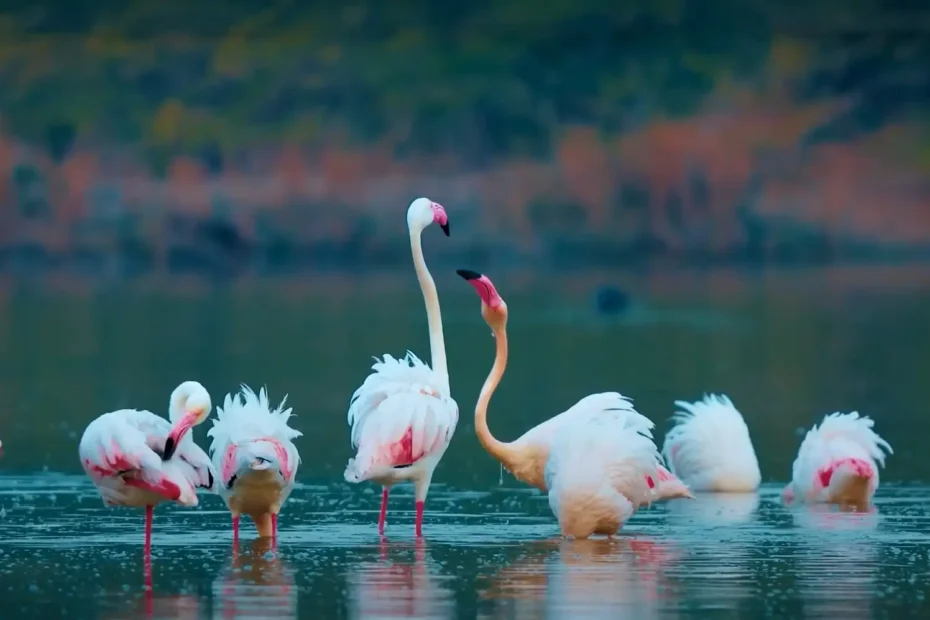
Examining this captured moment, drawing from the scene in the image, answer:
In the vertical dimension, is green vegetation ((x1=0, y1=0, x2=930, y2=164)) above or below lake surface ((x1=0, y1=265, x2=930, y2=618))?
above

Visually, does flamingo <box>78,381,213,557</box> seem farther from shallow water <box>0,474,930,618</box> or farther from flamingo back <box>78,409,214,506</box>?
shallow water <box>0,474,930,618</box>

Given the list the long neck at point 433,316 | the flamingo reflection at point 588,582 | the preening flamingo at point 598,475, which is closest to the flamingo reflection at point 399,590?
the flamingo reflection at point 588,582

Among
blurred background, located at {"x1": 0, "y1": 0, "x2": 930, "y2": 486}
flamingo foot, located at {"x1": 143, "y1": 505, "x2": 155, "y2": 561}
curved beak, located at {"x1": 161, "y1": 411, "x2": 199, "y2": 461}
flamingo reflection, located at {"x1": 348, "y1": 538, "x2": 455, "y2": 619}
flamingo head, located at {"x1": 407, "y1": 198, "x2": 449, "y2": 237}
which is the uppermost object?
blurred background, located at {"x1": 0, "y1": 0, "x2": 930, "y2": 486}

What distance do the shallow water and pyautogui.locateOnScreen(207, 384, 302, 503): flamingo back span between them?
16.1 inches

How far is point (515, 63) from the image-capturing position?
75312 mm

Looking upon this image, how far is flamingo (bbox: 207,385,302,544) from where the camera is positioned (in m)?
10.8

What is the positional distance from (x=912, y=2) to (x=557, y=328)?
161ft

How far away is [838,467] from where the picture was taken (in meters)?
12.9

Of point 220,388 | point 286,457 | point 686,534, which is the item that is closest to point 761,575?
point 686,534

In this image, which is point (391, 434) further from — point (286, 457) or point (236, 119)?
point (236, 119)

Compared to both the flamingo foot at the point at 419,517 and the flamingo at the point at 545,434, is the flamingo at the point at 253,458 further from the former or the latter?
the flamingo at the point at 545,434

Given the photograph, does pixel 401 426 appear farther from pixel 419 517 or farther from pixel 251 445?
pixel 251 445

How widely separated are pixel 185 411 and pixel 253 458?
1.40ft

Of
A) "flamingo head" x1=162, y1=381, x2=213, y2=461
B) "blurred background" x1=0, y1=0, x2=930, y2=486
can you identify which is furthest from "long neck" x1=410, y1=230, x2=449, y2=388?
"blurred background" x1=0, y1=0, x2=930, y2=486
